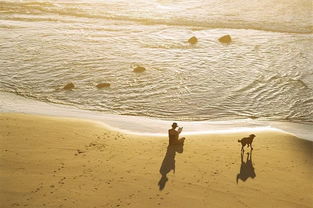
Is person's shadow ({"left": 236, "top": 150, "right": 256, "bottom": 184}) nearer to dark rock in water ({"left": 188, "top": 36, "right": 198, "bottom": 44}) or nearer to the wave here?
dark rock in water ({"left": 188, "top": 36, "right": 198, "bottom": 44})

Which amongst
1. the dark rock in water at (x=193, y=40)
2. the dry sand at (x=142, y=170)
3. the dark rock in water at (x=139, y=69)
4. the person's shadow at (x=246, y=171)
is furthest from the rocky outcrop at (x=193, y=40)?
the person's shadow at (x=246, y=171)

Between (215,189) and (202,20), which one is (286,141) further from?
(202,20)

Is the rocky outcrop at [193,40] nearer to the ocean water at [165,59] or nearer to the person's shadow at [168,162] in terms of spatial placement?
the ocean water at [165,59]

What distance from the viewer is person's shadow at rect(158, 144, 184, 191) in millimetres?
10344

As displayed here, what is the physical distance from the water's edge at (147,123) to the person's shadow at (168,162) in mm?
1294

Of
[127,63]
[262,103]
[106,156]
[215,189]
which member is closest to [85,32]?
[127,63]

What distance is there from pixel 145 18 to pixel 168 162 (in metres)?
21.7

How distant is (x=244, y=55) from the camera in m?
22.5

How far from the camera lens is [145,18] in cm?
3122

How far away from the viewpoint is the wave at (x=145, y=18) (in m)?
29.4

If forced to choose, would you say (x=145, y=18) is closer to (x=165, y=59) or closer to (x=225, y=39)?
(x=225, y=39)

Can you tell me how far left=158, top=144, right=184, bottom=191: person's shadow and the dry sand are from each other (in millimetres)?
26

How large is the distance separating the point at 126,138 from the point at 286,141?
5140 millimetres

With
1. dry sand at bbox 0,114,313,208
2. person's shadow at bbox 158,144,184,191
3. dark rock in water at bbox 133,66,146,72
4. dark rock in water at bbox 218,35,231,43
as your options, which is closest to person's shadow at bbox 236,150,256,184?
dry sand at bbox 0,114,313,208
